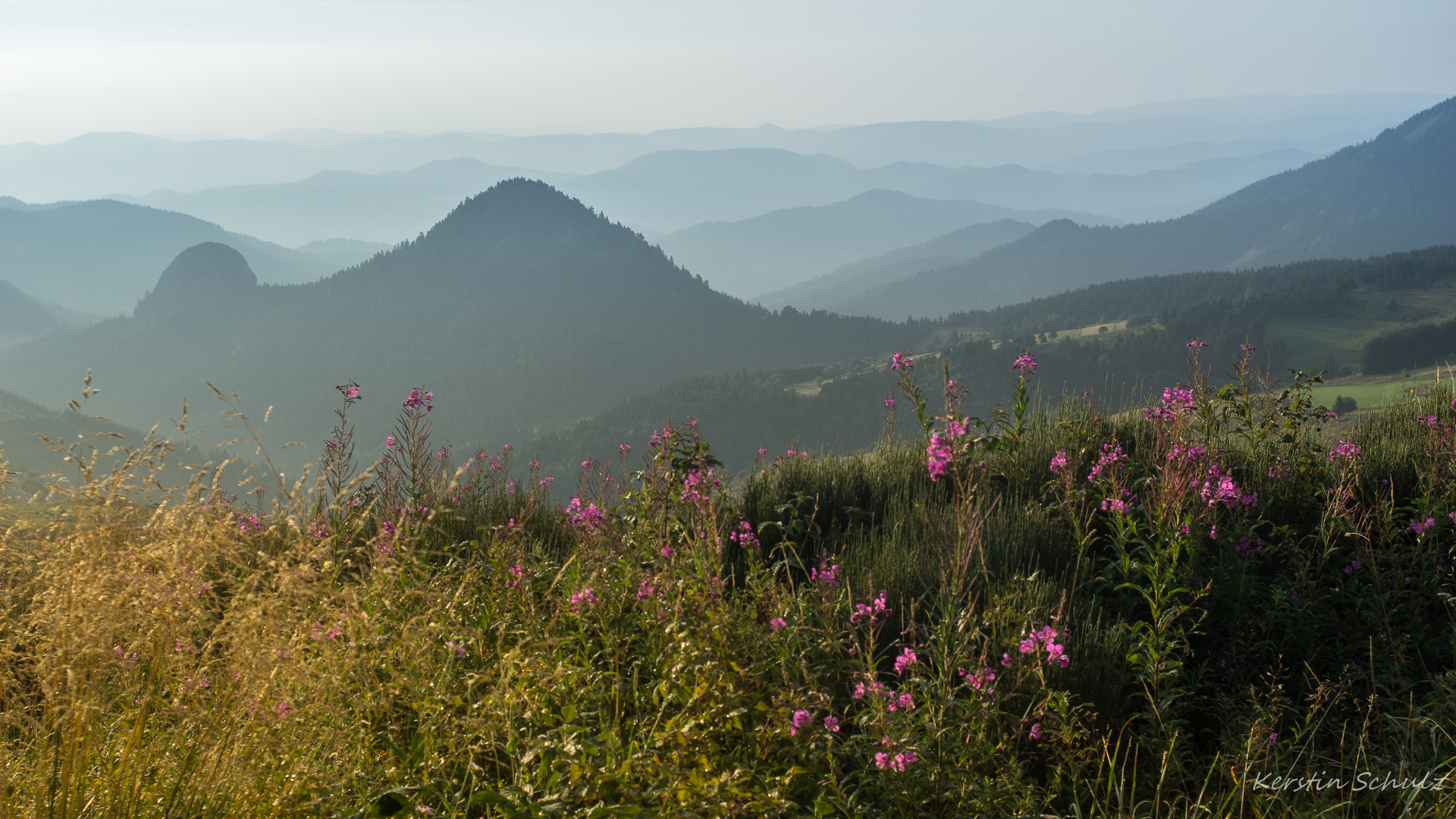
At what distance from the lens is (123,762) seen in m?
2.20

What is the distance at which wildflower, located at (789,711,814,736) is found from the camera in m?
2.12

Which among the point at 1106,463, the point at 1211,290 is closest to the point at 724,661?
the point at 1106,463

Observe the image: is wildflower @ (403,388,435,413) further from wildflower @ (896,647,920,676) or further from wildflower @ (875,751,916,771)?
wildflower @ (875,751,916,771)

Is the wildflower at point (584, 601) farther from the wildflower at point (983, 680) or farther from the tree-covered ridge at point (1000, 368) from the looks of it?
the tree-covered ridge at point (1000, 368)

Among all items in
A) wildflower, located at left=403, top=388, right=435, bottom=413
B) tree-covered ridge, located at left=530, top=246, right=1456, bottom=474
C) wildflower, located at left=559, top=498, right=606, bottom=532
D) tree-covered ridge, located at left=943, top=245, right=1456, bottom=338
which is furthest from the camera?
tree-covered ridge, located at left=943, top=245, right=1456, bottom=338

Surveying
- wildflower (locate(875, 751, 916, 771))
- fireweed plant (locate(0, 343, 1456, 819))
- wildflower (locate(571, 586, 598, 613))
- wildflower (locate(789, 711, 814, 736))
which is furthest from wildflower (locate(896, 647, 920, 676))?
wildflower (locate(571, 586, 598, 613))

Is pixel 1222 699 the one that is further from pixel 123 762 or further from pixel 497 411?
pixel 497 411

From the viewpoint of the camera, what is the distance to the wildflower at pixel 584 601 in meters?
2.88

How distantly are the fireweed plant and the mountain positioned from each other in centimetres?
12247

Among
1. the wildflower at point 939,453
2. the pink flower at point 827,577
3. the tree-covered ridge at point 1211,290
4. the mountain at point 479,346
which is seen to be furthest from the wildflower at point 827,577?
the tree-covered ridge at point 1211,290

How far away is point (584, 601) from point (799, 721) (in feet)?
3.68

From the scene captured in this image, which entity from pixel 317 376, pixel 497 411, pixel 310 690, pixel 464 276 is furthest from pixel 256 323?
pixel 310 690

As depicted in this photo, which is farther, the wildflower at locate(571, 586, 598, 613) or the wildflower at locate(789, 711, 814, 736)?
the wildflower at locate(571, 586, 598, 613)

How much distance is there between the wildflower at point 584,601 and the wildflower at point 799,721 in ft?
3.38
